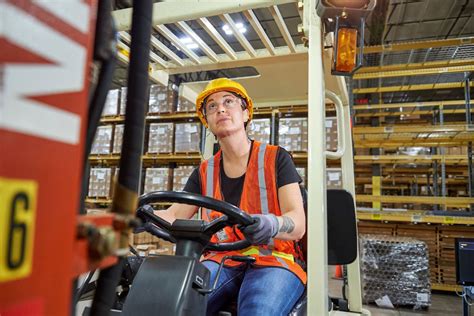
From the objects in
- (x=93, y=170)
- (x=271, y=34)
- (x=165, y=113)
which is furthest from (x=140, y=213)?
(x=271, y=34)

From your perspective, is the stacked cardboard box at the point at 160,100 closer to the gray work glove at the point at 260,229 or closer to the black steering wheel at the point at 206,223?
the black steering wheel at the point at 206,223

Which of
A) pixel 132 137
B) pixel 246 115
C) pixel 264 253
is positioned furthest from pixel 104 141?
pixel 132 137

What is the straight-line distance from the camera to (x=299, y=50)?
94.6 inches

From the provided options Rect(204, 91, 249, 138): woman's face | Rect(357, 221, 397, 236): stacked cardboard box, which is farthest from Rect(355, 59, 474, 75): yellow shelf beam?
Rect(204, 91, 249, 138): woman's face

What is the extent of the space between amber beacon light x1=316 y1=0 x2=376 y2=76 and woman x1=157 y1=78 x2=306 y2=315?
617mm

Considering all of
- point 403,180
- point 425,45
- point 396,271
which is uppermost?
Result: point 425,45

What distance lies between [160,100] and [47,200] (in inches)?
272

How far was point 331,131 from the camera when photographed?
5.51 metres

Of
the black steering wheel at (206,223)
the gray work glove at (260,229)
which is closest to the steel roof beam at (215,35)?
the black steering wheel at (206,223)

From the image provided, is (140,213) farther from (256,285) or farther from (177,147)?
(177,147)

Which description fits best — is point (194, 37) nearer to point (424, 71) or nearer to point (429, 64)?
point (429, 64)

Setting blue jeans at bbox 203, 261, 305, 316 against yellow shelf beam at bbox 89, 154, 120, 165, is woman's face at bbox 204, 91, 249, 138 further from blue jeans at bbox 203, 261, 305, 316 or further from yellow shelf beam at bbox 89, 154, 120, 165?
yellow shelf beam at bbox 89, 154, 120, 165

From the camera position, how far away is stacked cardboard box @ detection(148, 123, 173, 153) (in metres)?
6.91

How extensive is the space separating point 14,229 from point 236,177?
1.79m
